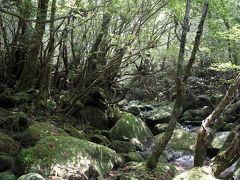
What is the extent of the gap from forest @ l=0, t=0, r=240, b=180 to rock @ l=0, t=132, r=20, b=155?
1.1 inches

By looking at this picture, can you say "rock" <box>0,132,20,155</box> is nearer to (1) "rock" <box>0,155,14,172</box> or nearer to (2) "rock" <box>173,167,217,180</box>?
(1) "rock" <box>0,155,14,172</box>

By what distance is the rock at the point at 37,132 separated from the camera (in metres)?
7.36

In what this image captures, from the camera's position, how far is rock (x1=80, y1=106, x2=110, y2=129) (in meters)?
11.4

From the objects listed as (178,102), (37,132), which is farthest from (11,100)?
(178,102)

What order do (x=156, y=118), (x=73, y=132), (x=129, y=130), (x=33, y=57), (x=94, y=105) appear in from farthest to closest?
1. (x=156, y=118)
2. (x=94, y=105)
3. (x=129, y=130)
4. (x=33, y=57)
5. (x=73, y=132)

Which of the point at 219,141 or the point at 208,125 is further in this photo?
the point at 219,141

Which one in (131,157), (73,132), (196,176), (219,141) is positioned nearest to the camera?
(196,176)

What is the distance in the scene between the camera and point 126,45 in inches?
407

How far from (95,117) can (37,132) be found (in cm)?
423

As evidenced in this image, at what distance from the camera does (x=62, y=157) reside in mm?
6637

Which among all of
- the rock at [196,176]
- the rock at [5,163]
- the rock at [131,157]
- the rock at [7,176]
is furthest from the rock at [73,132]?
the rock at [196,176]

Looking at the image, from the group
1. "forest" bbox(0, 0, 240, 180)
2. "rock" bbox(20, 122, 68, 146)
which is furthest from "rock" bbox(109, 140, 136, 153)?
"rock" bbox(20, 122, 68, 146)

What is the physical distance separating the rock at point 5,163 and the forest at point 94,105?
0.7 inches

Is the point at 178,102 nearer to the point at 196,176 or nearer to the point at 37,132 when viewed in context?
the point at 196,176
